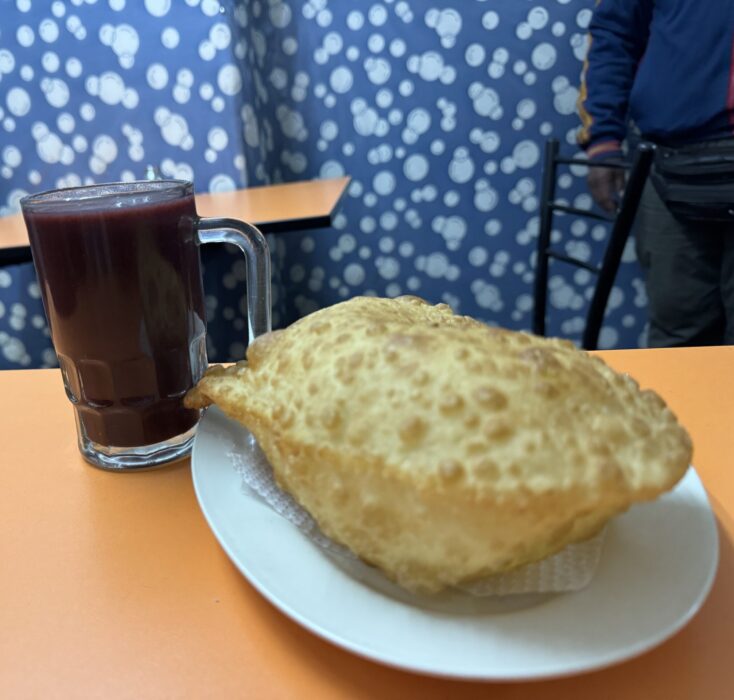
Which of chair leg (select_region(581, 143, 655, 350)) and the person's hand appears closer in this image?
chair leg (select_region(581, 143, 655, 350))

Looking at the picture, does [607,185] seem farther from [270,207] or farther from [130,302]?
[130,302]

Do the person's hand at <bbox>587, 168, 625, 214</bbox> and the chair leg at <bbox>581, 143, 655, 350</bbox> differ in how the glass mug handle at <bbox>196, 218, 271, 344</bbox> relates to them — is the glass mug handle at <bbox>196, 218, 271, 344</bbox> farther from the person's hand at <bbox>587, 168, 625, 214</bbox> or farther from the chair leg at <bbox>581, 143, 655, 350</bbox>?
the person's hand at <bbox>587, 168, 625, 214</bbox>

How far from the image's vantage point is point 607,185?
Answer: 1882 millimetres

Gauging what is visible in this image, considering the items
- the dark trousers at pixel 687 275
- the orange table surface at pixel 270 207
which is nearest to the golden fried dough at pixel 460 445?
the orange table surface at pixel 270 207

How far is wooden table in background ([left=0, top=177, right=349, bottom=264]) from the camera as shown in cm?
137

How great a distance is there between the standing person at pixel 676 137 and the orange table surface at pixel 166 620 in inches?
45.0

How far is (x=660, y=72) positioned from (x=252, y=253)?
142 cm

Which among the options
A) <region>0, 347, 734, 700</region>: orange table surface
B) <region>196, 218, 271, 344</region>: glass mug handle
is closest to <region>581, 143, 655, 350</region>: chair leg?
<region>0, 347, 734, 700</region>: orange table surface

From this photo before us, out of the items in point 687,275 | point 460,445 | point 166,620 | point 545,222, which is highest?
point 460,445

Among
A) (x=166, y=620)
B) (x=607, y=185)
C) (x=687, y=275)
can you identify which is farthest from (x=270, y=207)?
(x=166, y=620)

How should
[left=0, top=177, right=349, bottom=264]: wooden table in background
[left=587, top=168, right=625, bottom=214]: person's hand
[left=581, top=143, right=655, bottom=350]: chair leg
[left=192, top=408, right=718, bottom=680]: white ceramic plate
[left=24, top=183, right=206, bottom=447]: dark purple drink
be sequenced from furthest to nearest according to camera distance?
[left=587, top=168, right=625, bottom=214]: person's hand, [left=0, top=177, right=349, bottom=264]: wooden table in background, [left=581, top=143, right=655, bottom=350]: chair leg, [left=24, top=183, right=206, bottom=447]: dark purple drink, [left=192, top=408, right=718, bottom=680]: white ceramic plate

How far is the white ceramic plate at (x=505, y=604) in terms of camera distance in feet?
0.97

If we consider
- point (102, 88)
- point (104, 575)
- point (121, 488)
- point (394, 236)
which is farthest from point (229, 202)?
point (104, 575)

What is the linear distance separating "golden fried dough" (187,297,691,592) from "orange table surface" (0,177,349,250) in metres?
0.85
